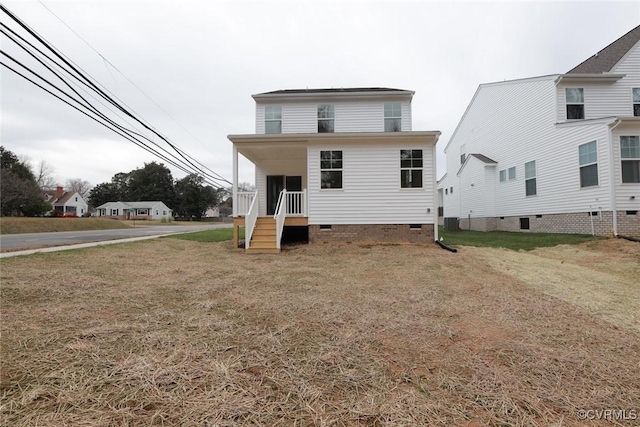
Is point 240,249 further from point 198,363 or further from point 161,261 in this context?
point 198,363

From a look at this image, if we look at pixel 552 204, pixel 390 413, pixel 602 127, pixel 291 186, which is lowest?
pixel 390 413

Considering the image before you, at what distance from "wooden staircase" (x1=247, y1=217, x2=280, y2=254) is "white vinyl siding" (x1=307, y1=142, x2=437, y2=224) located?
4.96 feet

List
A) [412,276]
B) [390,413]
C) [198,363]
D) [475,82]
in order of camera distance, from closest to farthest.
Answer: [390,413], [198,363], [412,276], [475,82]

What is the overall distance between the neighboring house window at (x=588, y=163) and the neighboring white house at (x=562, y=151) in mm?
39

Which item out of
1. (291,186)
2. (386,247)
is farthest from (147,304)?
(291,186)

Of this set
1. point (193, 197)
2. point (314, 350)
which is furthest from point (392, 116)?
point (193, 197)

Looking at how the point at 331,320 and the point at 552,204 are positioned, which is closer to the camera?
the point at 331,320

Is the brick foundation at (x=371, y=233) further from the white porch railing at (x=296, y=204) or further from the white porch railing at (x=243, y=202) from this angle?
the white porch railing at (x=243, y=202)

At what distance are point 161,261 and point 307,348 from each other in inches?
247

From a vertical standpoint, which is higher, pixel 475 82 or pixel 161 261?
pixel 475 82

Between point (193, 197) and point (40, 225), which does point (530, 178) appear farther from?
point (193, 197)

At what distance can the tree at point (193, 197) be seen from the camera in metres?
53.0

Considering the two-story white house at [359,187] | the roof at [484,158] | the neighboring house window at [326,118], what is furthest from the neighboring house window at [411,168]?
the roof at [484,158]

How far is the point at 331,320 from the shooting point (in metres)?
3.33
